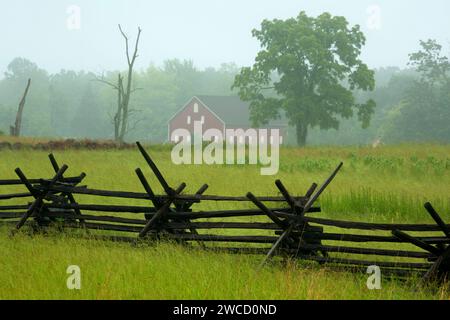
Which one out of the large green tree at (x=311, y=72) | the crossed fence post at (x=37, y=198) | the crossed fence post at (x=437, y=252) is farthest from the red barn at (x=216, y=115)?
the crossed fence post at (x=437, y=252)

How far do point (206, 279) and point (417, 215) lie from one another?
22.5 ft

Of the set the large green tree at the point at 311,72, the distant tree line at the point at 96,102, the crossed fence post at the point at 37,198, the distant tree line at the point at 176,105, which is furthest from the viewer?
the distant tree line at the point at 96,102

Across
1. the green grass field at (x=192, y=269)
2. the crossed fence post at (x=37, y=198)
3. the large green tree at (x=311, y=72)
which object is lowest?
the green grass field at (x=192, y=269)

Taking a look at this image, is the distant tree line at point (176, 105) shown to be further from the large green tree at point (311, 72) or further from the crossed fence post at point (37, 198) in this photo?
the crossed fence post at point (37, 198)

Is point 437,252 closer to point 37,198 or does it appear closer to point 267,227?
point 267,227

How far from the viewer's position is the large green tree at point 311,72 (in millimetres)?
38844

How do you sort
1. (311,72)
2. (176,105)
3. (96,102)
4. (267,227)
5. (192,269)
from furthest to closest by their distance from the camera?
1. (176,105)
2. (96,102)
3. (311,72)
4. (267,227)
5. (192,269)

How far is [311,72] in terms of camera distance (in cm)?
4016

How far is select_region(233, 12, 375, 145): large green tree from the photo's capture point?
127 ft

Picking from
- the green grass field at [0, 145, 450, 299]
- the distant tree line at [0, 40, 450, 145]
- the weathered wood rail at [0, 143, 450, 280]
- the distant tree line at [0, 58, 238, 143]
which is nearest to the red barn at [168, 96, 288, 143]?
the distant tree line at [0, 40, 450, 145]

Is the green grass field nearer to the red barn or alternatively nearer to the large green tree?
the large green tree

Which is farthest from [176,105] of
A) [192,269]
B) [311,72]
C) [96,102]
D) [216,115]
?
[192,269]
